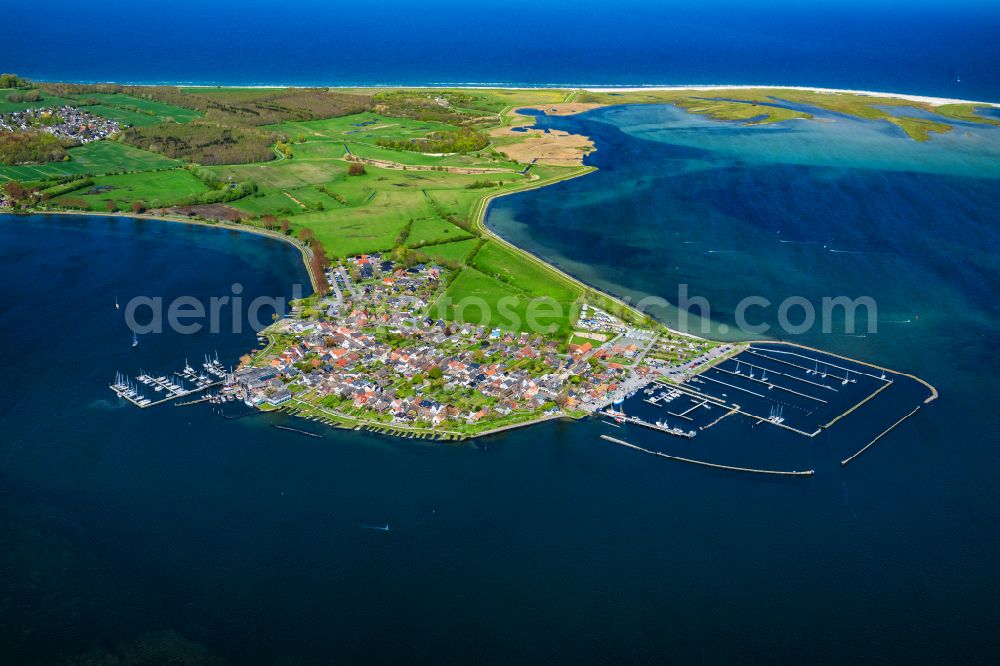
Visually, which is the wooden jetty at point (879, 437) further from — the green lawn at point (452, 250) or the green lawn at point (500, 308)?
the green lawn at point (452, 250)

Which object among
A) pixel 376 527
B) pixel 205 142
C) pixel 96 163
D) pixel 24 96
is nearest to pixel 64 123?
pixel 24 96

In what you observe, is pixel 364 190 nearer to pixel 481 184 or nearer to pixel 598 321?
pixel 481 184

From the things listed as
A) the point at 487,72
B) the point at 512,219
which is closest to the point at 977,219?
the point at 512,219

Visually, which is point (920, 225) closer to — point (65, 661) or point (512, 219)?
point (512, 219)

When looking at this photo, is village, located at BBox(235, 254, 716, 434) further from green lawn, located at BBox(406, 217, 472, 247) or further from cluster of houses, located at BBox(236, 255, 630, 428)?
green lawn, located at BBox(406, 217, 472, 247)

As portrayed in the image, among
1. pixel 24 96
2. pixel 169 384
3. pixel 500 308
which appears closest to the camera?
pixel 169 384
